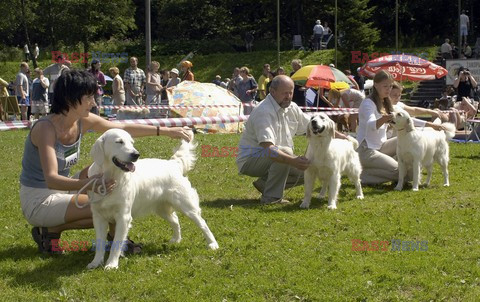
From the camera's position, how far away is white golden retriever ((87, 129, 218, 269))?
14.3ft

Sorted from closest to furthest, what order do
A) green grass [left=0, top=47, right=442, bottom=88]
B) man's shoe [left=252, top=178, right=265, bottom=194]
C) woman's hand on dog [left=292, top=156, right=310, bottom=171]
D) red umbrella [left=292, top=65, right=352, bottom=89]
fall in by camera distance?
woman's hand on dog [left=292, top=156, right=310, bottom=171] < man's shoe [left=252, top=178, right=265, bottom=194] < red umbrella [left=292, top=65, right=352, bottom=89] < green grass [left=0, top=47, right=442, bottom=88]

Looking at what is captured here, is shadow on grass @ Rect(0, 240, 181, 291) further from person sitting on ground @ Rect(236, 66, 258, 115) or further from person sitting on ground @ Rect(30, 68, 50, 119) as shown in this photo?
person sitting on ground @ Rect(236, 66, 258, 115)

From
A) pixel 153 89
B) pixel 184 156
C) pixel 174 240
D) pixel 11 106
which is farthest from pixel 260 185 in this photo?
pixel 11 106

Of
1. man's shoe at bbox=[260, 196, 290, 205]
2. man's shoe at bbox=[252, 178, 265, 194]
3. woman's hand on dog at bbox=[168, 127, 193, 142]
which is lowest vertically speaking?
man's shoe at bbox=[260, 196, 290, 205]

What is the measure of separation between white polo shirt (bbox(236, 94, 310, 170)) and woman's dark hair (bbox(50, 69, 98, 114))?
2296mm

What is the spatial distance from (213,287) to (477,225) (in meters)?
2.77

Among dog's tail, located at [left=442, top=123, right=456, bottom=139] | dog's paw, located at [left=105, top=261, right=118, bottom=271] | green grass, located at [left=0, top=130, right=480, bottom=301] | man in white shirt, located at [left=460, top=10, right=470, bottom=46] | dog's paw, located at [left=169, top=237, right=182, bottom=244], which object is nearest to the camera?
green grass, located at [left=0, top=130, right=480, bottom=301]

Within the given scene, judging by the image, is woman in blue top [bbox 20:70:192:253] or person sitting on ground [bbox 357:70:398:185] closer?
woman in blue top [bbox 20:70:192:253]

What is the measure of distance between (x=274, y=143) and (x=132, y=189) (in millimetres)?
2357

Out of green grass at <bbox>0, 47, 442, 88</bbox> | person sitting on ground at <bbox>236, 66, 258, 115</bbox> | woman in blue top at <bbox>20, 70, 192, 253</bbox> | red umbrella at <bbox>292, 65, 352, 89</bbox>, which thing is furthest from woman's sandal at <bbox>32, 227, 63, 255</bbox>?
green grass at <bbox>0, 47, 442, 88</bbox>

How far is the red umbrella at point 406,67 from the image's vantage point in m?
18.3

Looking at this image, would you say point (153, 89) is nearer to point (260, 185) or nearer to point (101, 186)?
point (260, 185)

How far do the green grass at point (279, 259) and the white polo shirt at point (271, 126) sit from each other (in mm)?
613

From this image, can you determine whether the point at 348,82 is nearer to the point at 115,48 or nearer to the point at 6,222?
the point at 6,222
